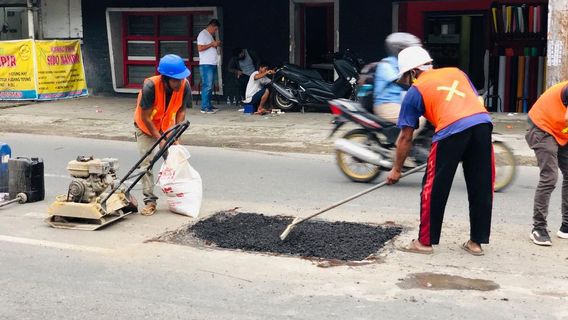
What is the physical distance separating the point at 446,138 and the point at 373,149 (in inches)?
134

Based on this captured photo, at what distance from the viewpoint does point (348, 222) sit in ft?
24.2

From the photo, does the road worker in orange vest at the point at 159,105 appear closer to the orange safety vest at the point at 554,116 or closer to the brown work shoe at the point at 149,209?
the brown work shoe at the point at 149,209

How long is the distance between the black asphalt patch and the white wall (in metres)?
13.1

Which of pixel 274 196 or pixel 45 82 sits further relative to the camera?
pixel 45 82

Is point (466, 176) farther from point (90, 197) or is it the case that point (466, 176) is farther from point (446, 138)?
point (90, 197)

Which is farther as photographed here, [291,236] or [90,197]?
[90,197]

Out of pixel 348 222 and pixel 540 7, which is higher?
pixel 540 7

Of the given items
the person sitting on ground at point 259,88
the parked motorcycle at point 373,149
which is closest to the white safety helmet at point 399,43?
the parked motorcycle at point 373,149

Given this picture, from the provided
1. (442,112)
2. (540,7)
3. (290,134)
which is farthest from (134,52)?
(442,112)

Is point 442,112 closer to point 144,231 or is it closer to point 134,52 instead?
point 144,231

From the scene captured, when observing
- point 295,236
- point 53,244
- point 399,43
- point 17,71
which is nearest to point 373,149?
point 399,43

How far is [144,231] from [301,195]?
2.24 m

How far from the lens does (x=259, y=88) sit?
1600 centimetres

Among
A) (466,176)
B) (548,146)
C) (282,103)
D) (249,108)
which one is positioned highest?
(548,146)
